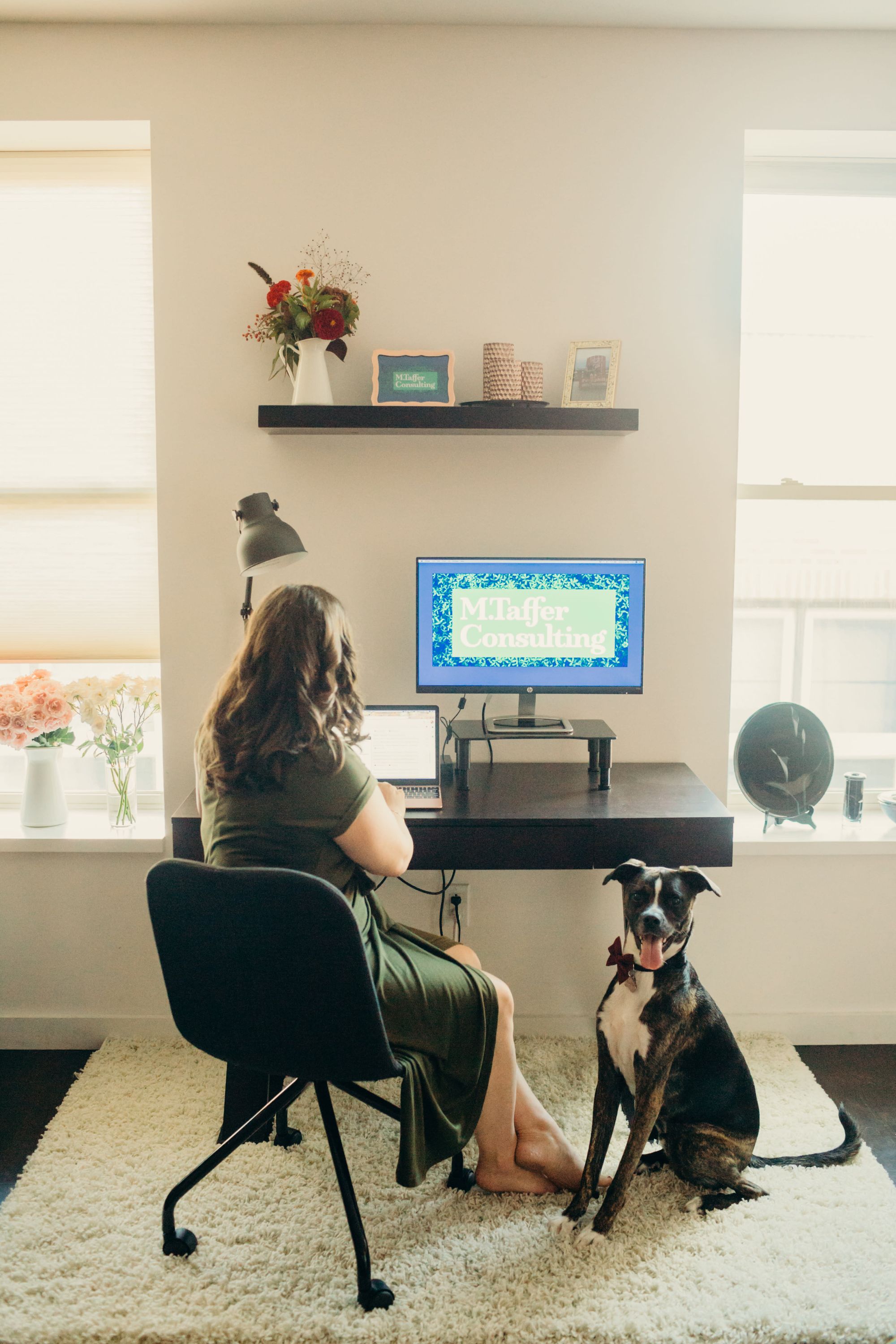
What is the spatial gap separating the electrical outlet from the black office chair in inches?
37.4

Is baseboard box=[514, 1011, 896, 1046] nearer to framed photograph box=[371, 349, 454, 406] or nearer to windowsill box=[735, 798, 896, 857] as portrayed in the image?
windowsill box=[735, 798, 896, 857]

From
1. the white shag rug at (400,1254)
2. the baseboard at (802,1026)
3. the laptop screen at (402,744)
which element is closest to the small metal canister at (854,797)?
the baseboard at (802,1026)

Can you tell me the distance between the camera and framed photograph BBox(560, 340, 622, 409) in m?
2.32

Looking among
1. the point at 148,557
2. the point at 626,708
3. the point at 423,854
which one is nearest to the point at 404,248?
the point at 148,557

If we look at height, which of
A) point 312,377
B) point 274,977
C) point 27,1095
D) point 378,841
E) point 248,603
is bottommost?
point 27,1095

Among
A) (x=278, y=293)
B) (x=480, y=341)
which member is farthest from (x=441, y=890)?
(x=278, y=293)

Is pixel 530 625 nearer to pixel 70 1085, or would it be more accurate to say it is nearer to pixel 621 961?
pixel 621 961

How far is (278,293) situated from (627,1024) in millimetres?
1836

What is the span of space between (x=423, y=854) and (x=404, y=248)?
1536 millimetres

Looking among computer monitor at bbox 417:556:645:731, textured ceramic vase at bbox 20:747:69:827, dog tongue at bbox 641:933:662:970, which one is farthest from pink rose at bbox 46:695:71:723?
dog tongue at bbox 641:933:662:970

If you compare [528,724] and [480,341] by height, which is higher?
[480,341]

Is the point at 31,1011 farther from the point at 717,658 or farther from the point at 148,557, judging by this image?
Answer: the point at 717,658

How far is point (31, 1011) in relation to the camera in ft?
8.32

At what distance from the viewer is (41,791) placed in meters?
2.53
